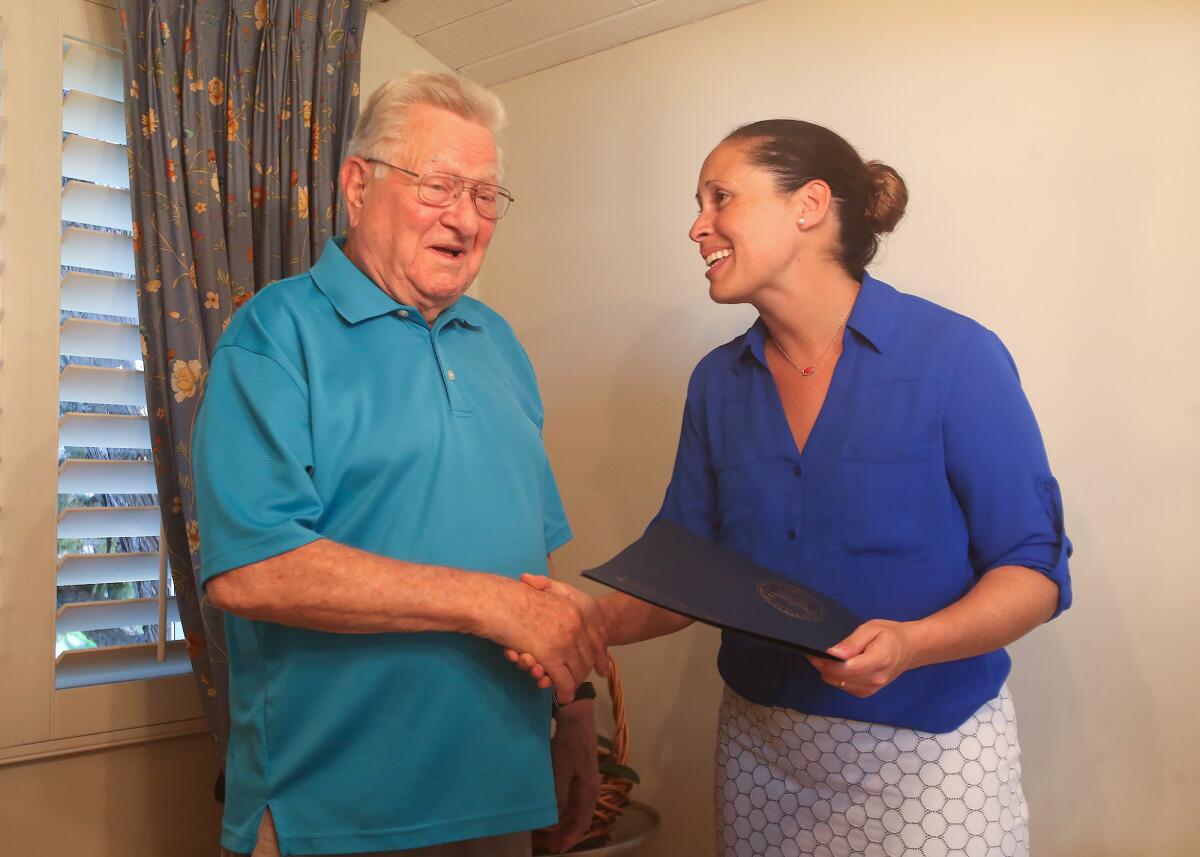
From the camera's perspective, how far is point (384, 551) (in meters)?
1.26

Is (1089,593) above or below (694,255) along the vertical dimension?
below

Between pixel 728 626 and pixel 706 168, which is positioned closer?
pixel 728 626

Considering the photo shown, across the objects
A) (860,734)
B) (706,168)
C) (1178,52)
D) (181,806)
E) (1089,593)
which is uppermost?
(1178,52)

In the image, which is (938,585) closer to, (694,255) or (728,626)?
(728,626)

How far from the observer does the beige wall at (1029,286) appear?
1898mm

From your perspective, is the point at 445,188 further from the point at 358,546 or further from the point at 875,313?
the point at 875,313

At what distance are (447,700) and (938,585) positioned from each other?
2.32 ft

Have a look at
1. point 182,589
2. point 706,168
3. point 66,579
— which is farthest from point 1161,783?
point 66,579

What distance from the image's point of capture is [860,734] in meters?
1.38

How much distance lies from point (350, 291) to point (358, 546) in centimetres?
37

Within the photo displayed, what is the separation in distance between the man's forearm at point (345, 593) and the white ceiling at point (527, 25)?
1905mm

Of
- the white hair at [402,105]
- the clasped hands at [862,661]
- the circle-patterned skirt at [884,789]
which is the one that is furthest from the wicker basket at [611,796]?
the white hair at [402,105]

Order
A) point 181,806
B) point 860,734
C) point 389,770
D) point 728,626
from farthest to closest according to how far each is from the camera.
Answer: point 181,806 → point 860,734 → point 389,770 → point 728,626

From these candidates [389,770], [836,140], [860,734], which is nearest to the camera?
[389,770]
